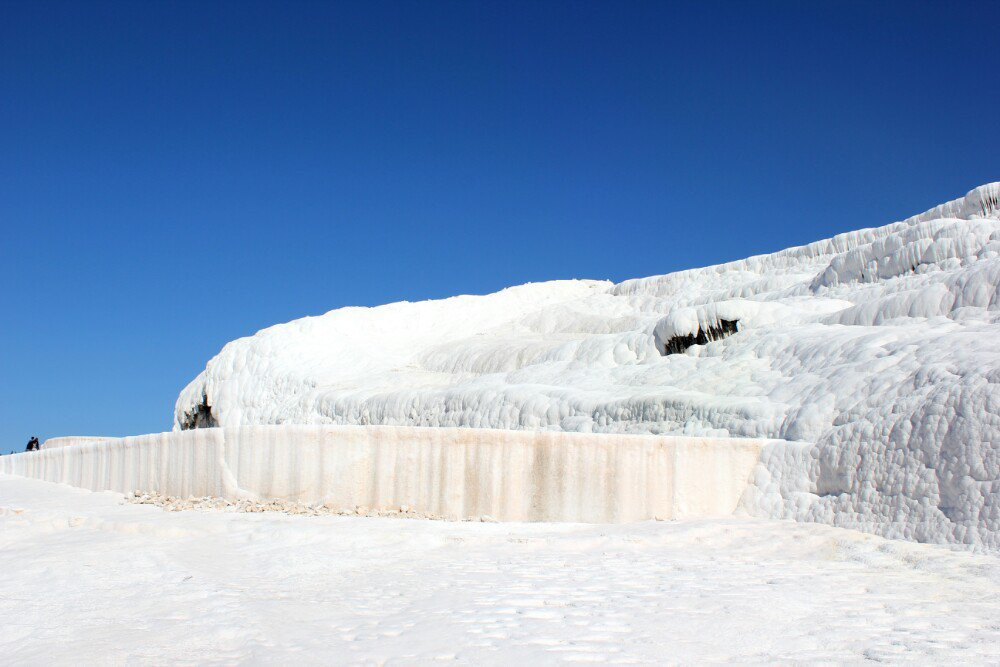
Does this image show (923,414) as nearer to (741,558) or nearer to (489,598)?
(741,558)

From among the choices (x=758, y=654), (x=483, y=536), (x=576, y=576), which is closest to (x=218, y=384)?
(x=483, y=536)

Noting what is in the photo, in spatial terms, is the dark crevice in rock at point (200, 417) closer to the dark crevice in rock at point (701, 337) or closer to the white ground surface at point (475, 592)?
the dark crevice in rock at point (701, 337)

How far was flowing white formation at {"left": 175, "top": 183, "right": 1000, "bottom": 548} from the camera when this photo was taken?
7.80 meters

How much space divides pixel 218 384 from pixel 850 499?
69.4 feet

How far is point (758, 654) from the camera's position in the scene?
4.25 m

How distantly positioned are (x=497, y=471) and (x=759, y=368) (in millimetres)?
4857

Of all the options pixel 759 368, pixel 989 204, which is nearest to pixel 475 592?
pixel 759 368

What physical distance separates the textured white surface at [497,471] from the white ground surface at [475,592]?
55 cm

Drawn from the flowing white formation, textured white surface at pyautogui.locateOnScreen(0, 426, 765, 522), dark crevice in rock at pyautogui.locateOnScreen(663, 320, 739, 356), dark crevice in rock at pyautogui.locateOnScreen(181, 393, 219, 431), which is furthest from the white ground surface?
dark crevice in rock at pyautogui.locateOnScreen(181, 393, 219, 431)

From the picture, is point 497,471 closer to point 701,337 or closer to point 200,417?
point 701,337

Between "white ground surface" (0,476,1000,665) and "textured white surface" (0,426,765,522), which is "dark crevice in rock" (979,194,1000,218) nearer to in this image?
"textured white surface" (0,426,765,522)

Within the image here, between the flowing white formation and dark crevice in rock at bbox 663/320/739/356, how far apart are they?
34 millimetres

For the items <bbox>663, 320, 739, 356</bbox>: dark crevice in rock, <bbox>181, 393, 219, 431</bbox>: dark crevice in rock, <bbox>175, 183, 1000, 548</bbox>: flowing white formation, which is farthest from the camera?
<bbox>181, 393, 219, 431</bbox>: dark crevice in rock

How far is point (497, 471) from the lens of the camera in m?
9.07
